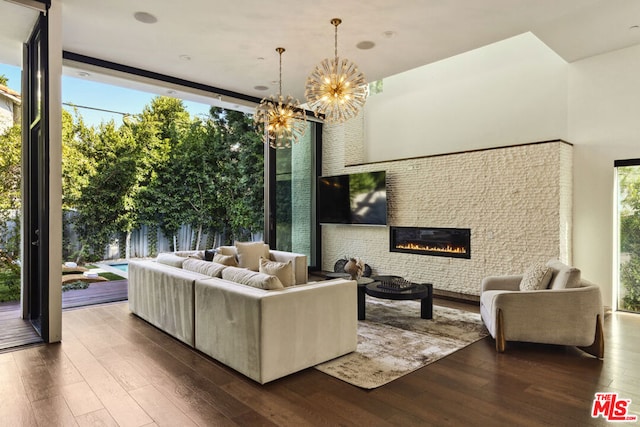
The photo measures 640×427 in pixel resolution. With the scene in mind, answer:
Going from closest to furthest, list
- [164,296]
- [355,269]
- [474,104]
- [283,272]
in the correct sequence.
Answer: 1. [283,272]
2. [164,296]
3. [355,269]
4. [474,104]

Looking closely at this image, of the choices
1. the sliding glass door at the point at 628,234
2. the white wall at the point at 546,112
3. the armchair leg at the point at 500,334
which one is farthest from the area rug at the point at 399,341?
the white wall at the point at 546,112

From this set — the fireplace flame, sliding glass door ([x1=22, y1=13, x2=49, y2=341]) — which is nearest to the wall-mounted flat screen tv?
the fireplace flame

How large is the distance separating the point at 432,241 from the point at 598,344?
3.12 meters

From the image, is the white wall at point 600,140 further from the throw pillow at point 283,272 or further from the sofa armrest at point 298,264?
the throw pillow at point 283,272

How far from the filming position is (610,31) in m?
4.48

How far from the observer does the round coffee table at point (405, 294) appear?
4367 mm

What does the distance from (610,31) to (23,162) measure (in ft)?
23.7

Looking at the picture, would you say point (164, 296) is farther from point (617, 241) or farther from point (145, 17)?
point (617, 241)

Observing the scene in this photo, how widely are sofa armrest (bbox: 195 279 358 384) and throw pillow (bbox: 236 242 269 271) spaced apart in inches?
96.4

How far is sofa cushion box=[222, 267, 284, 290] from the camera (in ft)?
10.3

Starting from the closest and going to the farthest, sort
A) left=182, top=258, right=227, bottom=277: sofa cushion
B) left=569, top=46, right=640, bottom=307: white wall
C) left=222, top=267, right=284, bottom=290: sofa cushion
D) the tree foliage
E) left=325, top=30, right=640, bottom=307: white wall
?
left=222, top=267, right=284, bottom=290: sofa cushion → left=182, top=258, right=227, bottom=277: sofa cushion → left=569, top=46, right=640, bottom=307: white wall → left=325, top=30, right=640, bottom=307: white wall → the tree foliage

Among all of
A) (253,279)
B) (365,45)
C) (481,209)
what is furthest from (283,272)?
(481,209)

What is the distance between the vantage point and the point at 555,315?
3.59 m

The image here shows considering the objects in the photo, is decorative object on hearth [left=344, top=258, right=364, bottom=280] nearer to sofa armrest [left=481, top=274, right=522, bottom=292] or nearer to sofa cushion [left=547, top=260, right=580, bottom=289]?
sofa armrest [left=481, top=274, right=522, bottom=292]
